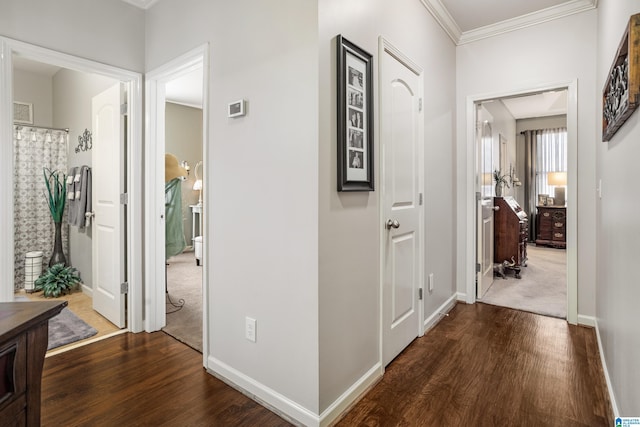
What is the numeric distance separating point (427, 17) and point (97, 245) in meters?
3.46

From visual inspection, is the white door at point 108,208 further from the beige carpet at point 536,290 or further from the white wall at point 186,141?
the beige carpet at point 536,290

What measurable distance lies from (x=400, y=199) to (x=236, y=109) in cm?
120

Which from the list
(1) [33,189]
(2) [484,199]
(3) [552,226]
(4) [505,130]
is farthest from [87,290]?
(3) [552,226]

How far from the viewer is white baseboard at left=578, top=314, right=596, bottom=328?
2830 millimetres

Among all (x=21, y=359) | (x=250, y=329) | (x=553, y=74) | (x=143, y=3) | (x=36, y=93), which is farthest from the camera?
(x=36, y=93)

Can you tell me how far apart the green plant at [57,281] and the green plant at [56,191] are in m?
0.59

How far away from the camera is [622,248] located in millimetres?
1501

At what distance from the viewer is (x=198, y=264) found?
17.2 feet

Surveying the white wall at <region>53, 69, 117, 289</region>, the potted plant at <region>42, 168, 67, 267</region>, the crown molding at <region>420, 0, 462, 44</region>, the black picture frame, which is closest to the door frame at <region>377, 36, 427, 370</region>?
the black picture frame

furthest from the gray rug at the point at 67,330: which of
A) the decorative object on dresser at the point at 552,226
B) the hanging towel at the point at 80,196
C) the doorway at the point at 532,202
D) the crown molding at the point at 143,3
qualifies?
the decorative object on dresser at the point at 552,226

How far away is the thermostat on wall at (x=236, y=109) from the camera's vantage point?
1885 mm

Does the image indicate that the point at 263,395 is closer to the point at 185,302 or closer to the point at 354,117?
the point at 354,117

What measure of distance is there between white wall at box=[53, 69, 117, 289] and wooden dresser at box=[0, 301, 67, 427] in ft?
10.3

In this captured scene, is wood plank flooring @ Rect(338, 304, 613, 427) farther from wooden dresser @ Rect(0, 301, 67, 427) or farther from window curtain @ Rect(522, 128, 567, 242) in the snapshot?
window curtain @ Rect(522, 128, 567, 242)
